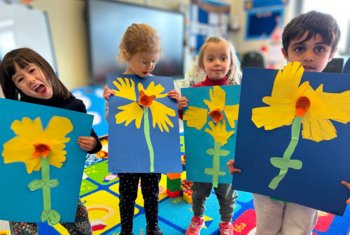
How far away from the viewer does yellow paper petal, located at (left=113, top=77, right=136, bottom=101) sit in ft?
2.96

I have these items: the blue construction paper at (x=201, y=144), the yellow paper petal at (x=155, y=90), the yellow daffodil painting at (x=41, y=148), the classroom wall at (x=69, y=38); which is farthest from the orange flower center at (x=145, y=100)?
the classroom wall at (x=69, y=38)

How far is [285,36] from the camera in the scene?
2.67ft

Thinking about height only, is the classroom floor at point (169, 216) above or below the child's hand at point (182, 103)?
below

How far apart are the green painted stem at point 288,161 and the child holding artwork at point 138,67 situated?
0.47m

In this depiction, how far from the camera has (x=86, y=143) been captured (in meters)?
0.82

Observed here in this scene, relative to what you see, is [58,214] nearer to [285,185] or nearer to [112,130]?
[112,130]

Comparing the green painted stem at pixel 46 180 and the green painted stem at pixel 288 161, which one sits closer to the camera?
the green painted stem at pixel 288 161

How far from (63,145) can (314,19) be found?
2.72 ft

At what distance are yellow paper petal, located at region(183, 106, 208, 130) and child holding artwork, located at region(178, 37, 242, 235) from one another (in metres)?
0.03

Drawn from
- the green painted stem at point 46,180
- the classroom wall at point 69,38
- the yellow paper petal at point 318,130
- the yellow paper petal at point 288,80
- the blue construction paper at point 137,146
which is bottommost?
the green painted stem at point 46,180

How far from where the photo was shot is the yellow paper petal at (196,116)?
0.96 meters

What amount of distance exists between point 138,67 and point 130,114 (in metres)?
0.18

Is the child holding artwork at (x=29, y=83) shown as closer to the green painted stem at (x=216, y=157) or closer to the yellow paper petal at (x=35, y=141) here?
the yellow paper petal at (x=35, y=141)

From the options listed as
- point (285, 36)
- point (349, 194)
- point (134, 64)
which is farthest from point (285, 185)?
point (134, 64)
